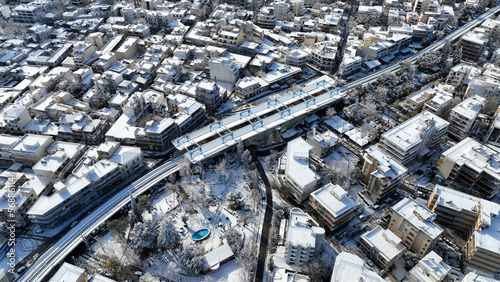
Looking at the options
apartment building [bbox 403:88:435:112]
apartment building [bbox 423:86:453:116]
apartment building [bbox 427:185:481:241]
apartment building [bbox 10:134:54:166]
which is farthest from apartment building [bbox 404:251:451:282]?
apartment building [bbox 10:134:54:166]

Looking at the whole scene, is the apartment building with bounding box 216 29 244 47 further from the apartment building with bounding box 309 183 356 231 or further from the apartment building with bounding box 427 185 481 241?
the apartment building with bounding box 427 185 481 241

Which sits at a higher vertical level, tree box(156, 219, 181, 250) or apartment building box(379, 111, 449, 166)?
apartment building box(379, 111, 449, 166)

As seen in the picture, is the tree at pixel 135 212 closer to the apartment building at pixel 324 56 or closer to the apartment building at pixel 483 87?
the apartment building at pixel 324 56

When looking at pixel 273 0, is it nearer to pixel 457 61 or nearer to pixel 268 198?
pixel 457 61

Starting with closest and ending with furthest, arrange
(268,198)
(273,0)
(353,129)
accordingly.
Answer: (268,198), (353,129), (273,0)

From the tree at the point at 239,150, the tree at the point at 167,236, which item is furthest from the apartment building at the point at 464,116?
the tree at the point at 167,236

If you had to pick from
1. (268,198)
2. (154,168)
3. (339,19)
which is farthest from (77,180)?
(339,19)

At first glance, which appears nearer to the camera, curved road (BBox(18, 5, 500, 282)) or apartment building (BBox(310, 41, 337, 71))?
curved road (BBox(18, 5, 500, 282))

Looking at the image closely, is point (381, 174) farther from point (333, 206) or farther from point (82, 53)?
point (82, 53)
